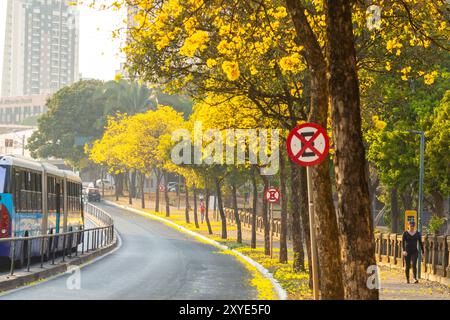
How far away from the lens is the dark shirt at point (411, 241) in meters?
27.6

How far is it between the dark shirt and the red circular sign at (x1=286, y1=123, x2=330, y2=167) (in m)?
12.7

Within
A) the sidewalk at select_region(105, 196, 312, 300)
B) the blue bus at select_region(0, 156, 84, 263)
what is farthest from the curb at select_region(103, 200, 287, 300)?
the blue bus at select_region(0, 156, 84, 263)

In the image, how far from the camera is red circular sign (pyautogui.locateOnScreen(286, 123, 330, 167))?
1558 centimetres

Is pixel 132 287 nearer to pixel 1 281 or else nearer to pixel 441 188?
pixel 1 281

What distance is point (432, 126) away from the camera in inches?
1703

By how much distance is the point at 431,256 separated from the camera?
115ft

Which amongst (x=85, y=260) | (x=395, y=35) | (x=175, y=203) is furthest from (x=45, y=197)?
(x=175, y=203)

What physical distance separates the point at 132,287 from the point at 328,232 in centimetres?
720

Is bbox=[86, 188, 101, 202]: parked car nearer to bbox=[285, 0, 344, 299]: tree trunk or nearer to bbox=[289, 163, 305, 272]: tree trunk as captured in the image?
bbox=[289, 163, 305, 272]: tree trunk

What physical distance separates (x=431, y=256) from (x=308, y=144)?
20641 millimetres

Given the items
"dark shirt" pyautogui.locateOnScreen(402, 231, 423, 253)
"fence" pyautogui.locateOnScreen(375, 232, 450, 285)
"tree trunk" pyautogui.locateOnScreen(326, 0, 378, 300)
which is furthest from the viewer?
"fence" pyautogui.locateOnScreen(375, 232, 450, 285)

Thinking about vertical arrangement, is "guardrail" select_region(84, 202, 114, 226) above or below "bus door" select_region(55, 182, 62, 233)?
below

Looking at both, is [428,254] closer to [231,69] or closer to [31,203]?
[31,203]

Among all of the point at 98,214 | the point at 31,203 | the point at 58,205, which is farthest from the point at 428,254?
the point at 98,214
